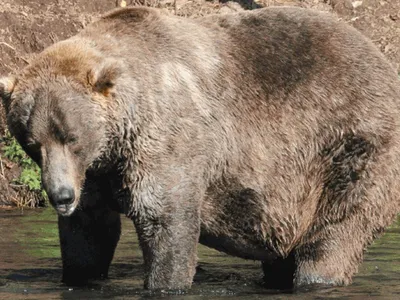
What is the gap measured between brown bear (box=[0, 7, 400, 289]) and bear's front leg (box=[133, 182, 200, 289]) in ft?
0.03

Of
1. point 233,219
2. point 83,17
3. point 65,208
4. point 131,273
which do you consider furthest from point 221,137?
point 83,17

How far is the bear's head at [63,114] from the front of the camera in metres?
7.68

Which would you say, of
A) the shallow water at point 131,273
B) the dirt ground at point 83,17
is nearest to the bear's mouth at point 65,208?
the shallow water at point 131,273

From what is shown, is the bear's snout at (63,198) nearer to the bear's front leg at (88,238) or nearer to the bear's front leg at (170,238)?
the bear's front leg at (170,238)

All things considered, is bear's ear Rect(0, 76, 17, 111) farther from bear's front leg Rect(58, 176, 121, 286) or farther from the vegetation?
the vegetation

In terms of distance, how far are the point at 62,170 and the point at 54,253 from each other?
3467mm

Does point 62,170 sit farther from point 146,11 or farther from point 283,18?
point 283,18

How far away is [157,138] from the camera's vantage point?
8078 millimetres

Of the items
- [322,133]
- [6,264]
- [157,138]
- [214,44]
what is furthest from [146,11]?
[6,264]

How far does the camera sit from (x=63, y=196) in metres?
7.60

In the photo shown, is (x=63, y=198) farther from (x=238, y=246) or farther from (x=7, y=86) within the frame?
(x=238, y=246)

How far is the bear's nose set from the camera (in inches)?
299

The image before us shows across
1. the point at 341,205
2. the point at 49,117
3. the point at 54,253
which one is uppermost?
the point at 49,117

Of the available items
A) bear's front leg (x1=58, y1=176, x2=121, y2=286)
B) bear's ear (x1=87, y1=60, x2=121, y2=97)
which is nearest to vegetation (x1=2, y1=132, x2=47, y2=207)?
bear's front leg (x1=58, y1=176, x2=121, y2=286)
